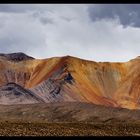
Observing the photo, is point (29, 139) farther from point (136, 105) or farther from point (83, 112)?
point (136, 105)

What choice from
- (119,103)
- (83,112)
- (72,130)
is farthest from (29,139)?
(119,103)

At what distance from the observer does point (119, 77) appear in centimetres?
12800

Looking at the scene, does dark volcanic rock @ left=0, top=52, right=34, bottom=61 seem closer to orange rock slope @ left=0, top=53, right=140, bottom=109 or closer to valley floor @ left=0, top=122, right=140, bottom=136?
orange rock slope @ left=0, top=53, right=140, bottom=109

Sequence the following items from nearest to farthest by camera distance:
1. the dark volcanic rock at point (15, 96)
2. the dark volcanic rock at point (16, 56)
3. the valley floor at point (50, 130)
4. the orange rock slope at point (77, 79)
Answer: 1. the valley floor at point (50, 130)
2. the dark volcanic rock at point (15, 96)
3. the orange rock slope at point (77, 79)
4. the dark volcanic rock at point (16, 56)

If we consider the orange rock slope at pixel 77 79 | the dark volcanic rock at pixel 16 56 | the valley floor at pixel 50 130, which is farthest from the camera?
the dark volcanic rock at pixel 16 56

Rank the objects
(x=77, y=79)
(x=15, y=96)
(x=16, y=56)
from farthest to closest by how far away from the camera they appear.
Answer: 1. (x=16, y=56)
2. (x=77, y=79)
3. (x=15, y=96)

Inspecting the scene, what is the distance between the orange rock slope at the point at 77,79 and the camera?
352 ft

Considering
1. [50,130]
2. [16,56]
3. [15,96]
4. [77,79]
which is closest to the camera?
[50,130]

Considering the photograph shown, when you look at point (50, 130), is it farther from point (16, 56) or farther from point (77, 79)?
point (16, 56)

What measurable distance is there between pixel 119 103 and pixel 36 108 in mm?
42694

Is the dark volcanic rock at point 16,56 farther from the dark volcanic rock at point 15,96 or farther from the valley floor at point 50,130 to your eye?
the valley floor at point 50,130

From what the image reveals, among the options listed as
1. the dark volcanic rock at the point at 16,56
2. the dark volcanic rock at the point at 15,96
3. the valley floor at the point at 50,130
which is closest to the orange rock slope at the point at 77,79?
the dark volcanic rock at the point at 15,96

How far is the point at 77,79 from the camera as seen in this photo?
117312mm

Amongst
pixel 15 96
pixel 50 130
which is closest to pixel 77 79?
pixel 15 96
